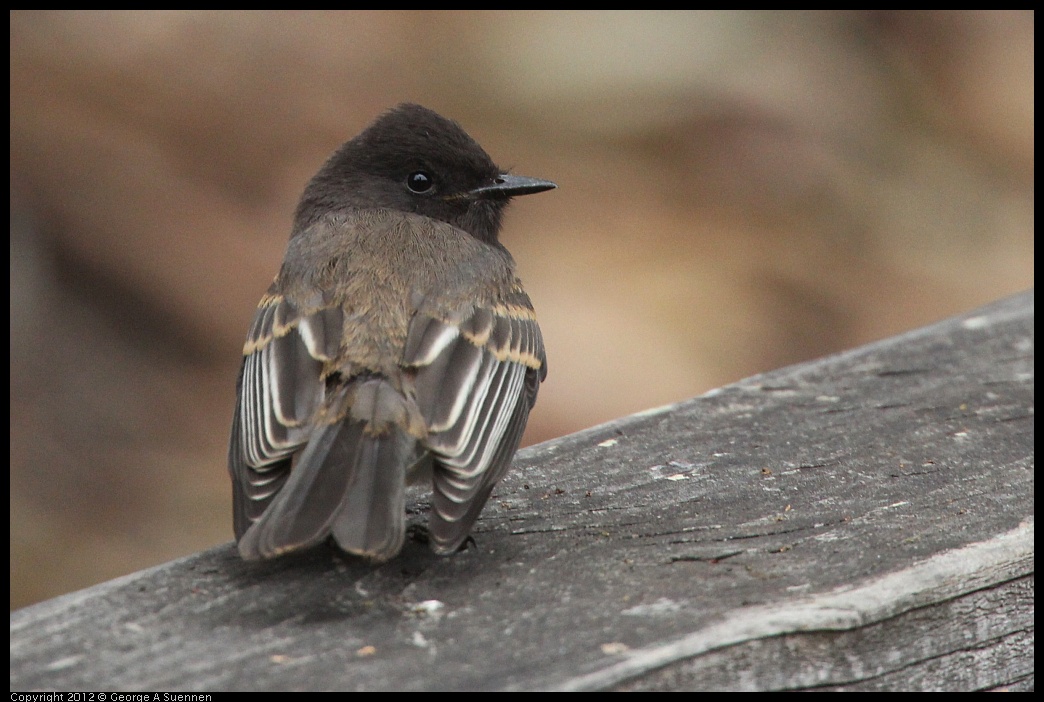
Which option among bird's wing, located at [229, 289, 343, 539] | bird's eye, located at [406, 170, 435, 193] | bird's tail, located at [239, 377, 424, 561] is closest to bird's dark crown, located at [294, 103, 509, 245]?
bird's eye, located at [406, 170, 435, 193]

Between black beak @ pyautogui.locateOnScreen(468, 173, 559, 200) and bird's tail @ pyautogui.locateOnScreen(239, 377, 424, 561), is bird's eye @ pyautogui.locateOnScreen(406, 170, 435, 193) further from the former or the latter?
bird's tail @ pyautogui.locateOnScreen(239, 377, 424, 561)

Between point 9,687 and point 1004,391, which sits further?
point 1004,391

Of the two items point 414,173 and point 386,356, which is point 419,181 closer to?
point 414,173

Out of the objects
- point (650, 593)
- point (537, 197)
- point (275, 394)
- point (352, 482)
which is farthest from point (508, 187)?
point (537, 197)

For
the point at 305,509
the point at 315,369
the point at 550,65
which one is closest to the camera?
the point at 305,509

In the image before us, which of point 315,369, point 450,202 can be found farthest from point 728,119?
point 315,369

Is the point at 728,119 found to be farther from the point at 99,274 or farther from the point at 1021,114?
the point at 99,274
